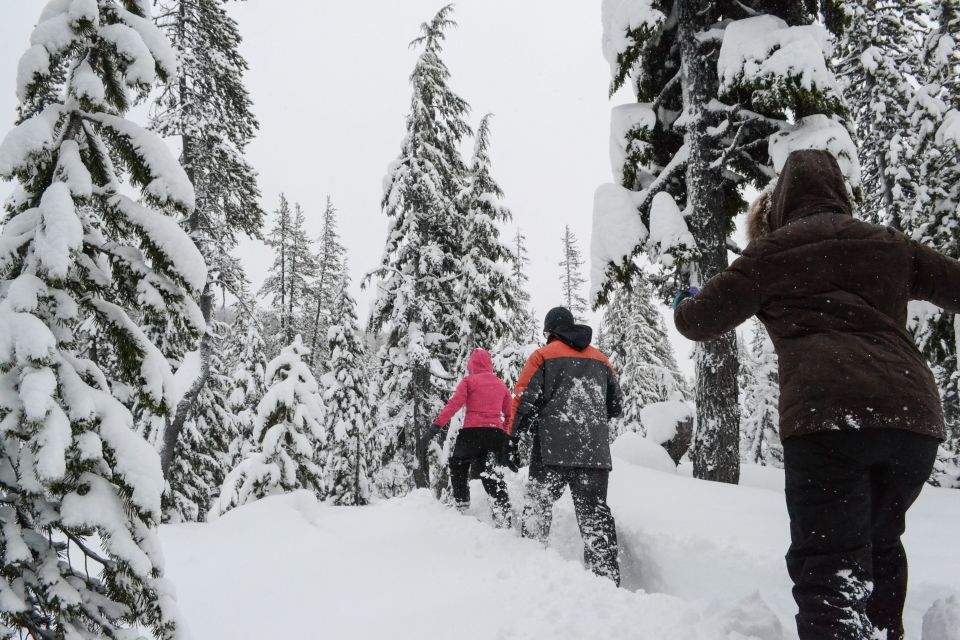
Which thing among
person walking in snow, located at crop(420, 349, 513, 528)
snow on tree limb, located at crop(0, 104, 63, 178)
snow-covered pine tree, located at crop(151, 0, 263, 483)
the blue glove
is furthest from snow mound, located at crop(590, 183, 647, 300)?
snow-covered pine tree, located at crop(151, 0, 263, 483)

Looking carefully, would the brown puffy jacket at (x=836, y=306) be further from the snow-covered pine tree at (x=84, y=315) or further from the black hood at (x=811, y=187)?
the snow-covered pine tree at (x=84, y=315)

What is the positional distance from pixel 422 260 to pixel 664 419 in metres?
9.02

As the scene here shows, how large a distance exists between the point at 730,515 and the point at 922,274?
3070 mm

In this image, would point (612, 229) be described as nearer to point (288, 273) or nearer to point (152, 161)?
point (152, 161)

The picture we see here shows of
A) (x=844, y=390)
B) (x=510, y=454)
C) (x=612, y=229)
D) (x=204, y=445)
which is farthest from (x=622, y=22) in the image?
(x=204, y=445)

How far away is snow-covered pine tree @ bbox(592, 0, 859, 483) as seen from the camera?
643 centimetres

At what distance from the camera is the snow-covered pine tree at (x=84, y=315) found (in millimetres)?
1895

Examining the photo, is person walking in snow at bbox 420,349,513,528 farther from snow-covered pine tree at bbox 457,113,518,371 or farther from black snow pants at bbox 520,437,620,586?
snow-covered pine tree at bbox 457,113,518,371

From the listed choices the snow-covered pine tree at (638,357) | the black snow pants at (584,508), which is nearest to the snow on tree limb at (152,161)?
the black snow pants at (584,508)

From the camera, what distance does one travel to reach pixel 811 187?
270 centimetres

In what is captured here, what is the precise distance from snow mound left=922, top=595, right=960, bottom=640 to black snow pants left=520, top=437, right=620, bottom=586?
7.16 ft

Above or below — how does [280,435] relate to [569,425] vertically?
below

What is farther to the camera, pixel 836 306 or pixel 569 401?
pixel 569 401

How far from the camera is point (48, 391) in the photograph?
6.07 feet
